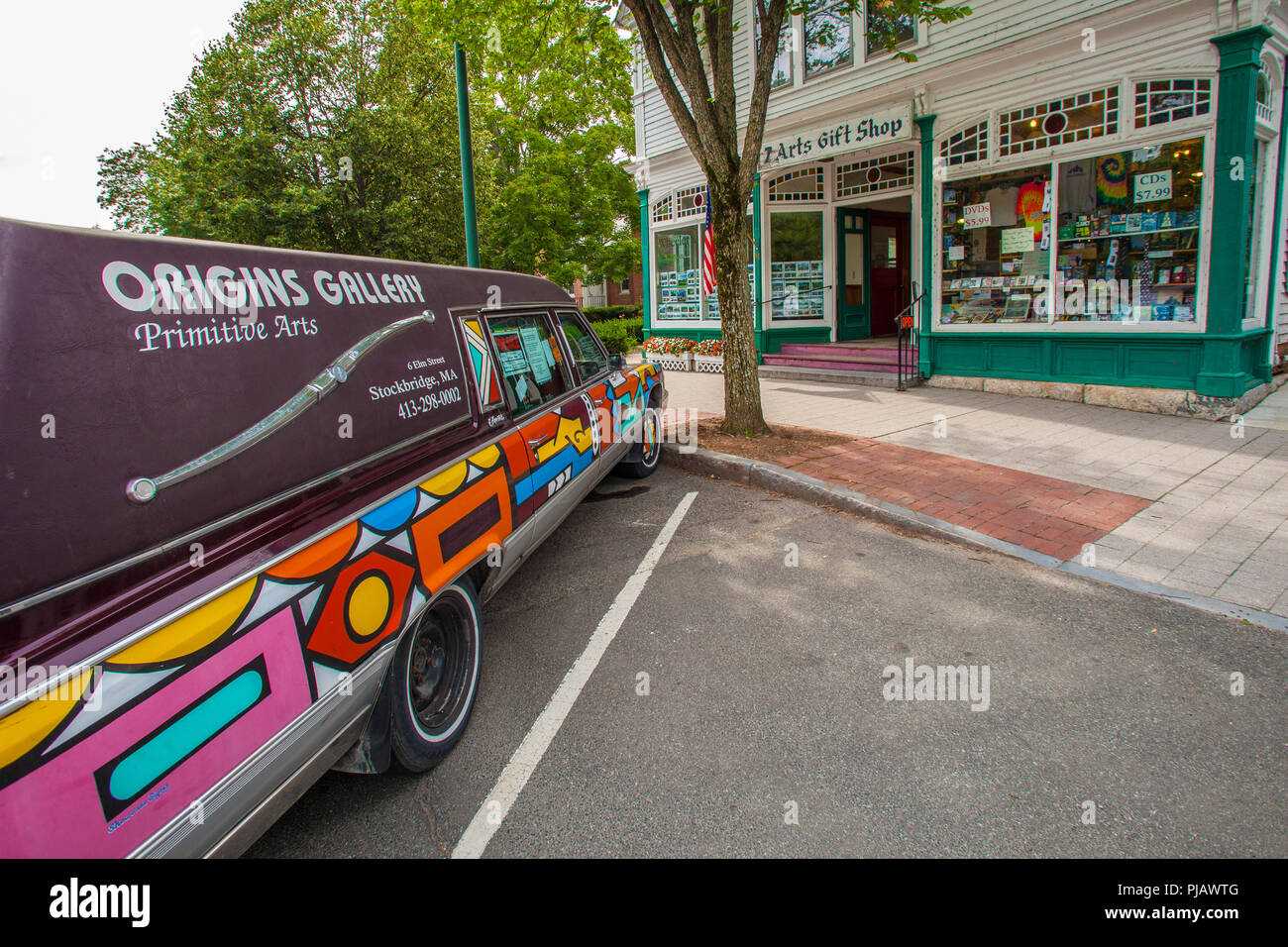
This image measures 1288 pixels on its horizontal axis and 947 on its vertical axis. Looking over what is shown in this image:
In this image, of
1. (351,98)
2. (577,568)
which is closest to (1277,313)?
(577,568)

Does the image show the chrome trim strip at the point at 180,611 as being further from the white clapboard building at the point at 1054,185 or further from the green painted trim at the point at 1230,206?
the white clapboard building at the point at 1054,185

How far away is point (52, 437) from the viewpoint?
182cm

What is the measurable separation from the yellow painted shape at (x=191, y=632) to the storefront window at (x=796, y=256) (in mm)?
13047

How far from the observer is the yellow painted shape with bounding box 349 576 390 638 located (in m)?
2.45

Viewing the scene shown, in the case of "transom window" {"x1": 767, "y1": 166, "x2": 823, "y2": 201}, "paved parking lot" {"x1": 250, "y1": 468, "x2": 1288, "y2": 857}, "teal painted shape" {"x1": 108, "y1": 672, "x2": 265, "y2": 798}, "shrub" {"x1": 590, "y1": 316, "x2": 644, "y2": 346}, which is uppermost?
"transom window" {"x1": 767, "y1": 166, "x2": 823, "y2": 201}

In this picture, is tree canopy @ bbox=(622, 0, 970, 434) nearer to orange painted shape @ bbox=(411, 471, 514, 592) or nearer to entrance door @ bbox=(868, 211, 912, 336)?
orange painted shape @ bbox=(411, 471, 514, 592)

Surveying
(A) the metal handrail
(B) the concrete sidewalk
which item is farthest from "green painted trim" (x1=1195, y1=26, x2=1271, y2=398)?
(A) the metal handrail

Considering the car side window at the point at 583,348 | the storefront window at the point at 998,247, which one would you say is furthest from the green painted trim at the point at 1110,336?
the car side window at the point at 583,348

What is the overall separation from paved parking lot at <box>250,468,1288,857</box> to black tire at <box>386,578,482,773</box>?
0.43 feet

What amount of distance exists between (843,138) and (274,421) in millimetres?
11767

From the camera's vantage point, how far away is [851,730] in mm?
3186

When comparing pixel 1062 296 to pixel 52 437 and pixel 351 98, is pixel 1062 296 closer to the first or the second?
pixel 52 437

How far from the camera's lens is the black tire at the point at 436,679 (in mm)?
2785

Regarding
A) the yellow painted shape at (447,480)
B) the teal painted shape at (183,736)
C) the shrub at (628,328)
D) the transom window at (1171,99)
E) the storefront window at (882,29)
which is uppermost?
the storefront window at (882,29)
